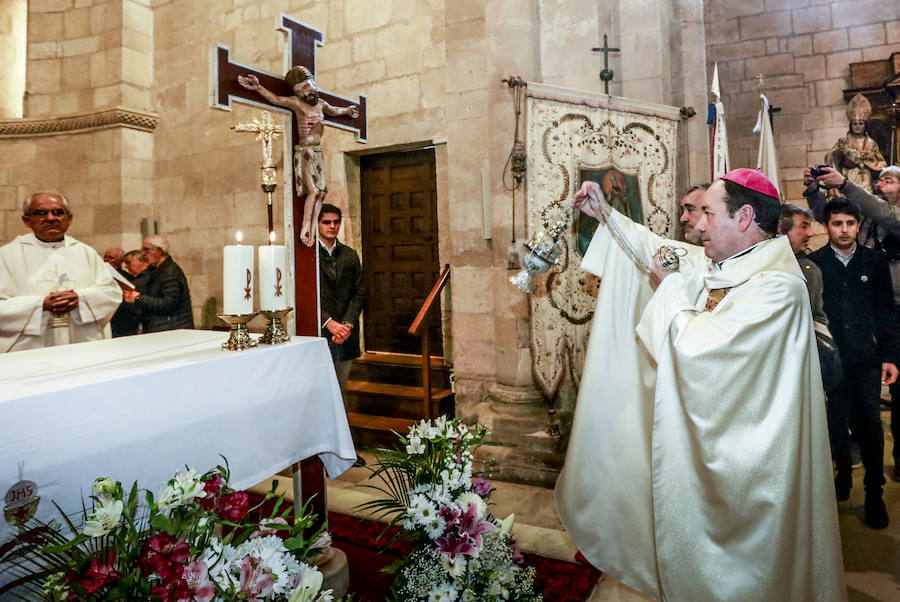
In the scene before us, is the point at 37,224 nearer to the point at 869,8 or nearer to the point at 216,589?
the point at 216,589

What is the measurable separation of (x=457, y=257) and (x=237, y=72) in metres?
2.89

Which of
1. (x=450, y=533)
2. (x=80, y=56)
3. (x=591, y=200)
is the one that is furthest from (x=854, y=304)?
(x=80, y=56)

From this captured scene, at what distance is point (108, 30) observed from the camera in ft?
22.6

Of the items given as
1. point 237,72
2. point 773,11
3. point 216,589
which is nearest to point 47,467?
point 216,589

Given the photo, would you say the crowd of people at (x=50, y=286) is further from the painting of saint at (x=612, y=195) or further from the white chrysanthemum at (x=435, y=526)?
the painting of saint at (x=612, y=195)

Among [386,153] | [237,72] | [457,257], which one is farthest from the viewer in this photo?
[386,153]

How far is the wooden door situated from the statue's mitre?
4.94 m

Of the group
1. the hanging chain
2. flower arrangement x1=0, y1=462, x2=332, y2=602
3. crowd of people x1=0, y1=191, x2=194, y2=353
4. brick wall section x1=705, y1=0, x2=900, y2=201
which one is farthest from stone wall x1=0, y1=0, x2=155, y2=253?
brick wall section x1=705, y1=0, x2=900, y2=201

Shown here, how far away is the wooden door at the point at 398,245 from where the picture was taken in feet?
19.0

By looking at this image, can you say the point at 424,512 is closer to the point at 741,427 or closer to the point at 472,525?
the point at 472,525

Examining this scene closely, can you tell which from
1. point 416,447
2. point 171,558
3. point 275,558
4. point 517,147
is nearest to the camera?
point 171,558

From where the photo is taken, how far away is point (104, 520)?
1.01 meters

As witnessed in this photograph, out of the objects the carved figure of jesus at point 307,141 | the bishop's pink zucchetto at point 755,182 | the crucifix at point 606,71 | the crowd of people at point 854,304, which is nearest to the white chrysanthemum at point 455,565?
the carved figure of jesus at point 307,141

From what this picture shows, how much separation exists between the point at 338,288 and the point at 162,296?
151 centimetres
